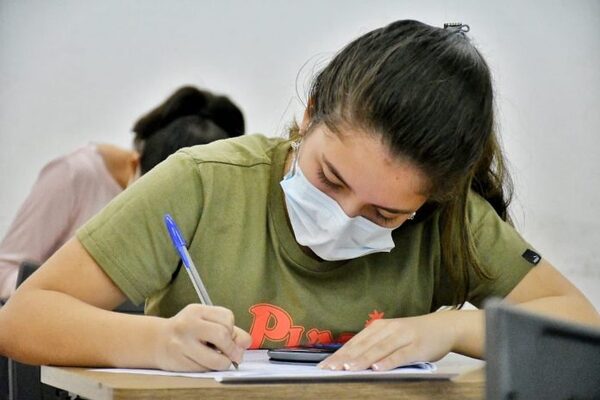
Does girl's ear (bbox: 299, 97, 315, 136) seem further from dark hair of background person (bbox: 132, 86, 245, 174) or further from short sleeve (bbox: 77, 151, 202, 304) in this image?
dark hair of background person (bbox: 132, 86, 245, 174)

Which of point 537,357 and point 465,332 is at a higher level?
point 537,357

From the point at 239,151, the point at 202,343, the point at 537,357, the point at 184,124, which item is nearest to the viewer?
the point at 537,357

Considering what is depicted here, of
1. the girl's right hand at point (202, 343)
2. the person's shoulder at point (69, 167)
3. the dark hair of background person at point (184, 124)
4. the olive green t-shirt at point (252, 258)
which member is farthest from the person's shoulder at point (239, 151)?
the person's shoulder at point (69, 167)

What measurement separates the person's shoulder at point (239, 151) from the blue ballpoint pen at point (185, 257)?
13 cm

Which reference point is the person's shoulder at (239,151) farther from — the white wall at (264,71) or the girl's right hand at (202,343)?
the white wall at (264,71)

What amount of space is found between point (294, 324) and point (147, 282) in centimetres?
21

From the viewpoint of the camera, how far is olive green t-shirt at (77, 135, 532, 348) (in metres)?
1.28

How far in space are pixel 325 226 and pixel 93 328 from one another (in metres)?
0.34

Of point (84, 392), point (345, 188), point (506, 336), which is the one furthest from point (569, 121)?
point (506, 336)

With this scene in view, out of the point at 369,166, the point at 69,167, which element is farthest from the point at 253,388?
the point at 69,167

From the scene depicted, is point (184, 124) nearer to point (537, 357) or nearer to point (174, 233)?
point (174, 233)

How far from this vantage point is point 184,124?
2.59 meters

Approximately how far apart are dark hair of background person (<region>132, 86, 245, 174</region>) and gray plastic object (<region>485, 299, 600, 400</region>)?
6.28ft

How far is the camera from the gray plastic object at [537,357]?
0.61m
